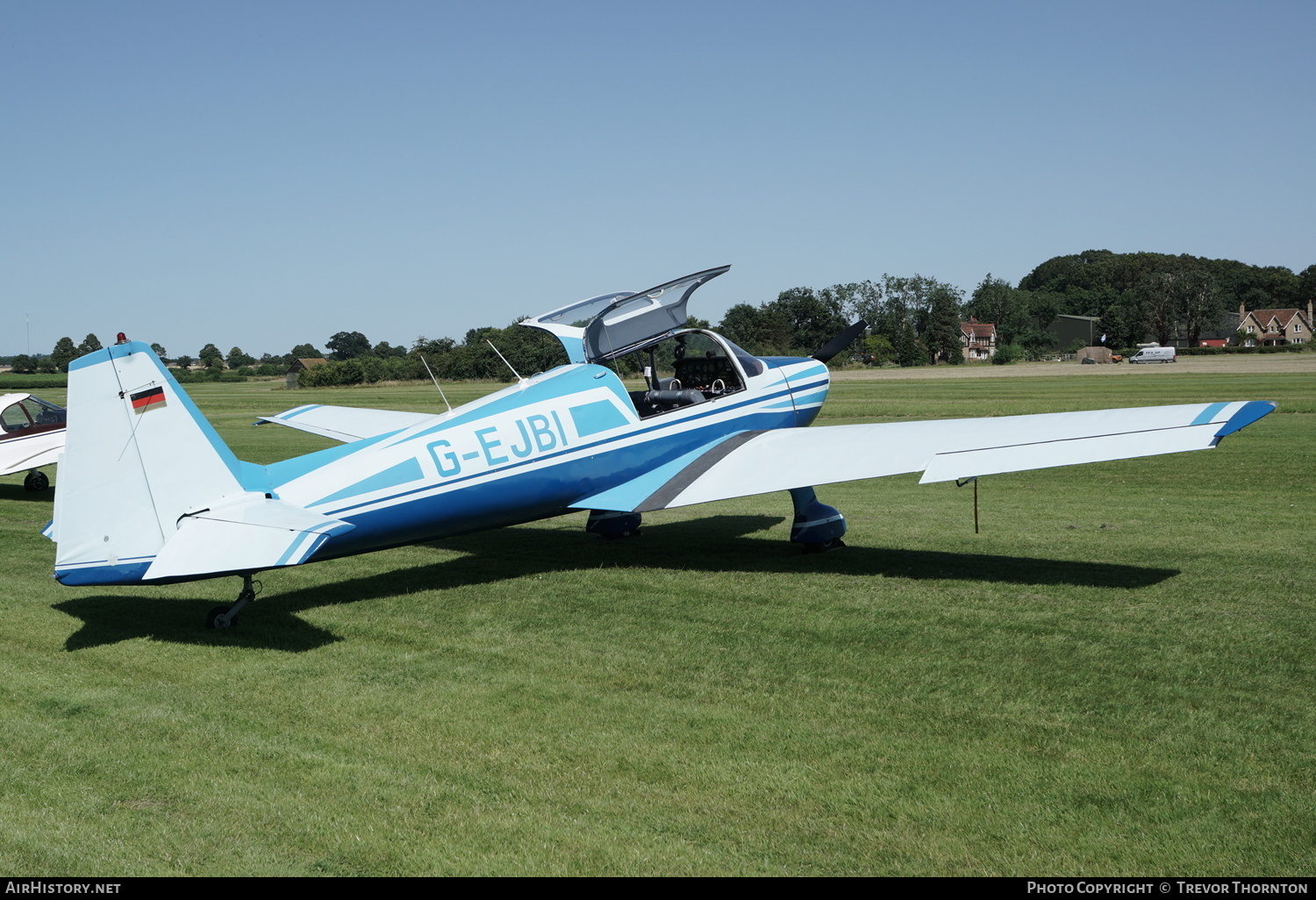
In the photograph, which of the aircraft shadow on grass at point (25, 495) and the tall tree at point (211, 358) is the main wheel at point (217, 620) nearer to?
the aircraft shadow on grass at point (25, 495)

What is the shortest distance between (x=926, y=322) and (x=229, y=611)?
111365mm

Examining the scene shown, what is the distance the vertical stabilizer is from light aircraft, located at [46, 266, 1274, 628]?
0.01m

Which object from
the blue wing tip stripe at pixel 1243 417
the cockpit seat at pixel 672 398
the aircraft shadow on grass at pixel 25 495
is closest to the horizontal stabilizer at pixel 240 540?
the cockpit seat at pixel 672 398

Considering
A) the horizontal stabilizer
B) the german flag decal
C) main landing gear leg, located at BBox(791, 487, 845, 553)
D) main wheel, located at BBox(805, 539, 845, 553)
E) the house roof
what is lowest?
main wheel, located at BBox(805, 539, 845, 553)

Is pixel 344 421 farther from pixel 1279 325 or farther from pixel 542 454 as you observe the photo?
pixel 1279 325

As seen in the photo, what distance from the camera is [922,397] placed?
127ft

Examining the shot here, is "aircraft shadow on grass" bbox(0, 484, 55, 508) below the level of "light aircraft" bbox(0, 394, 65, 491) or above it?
below

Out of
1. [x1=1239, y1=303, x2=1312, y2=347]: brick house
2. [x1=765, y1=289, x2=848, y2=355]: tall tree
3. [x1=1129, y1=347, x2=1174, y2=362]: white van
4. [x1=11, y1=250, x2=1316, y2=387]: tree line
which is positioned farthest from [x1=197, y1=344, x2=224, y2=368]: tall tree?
[x1=1239, y1=303, x2=1312, y2=347]: brick house

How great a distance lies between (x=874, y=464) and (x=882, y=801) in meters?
4.58

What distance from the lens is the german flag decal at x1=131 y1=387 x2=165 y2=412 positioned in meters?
6.64

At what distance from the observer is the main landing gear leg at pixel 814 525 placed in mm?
9992

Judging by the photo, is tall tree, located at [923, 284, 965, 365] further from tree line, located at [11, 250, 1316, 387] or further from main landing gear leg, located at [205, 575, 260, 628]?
main landing gear leg, located at [205, 575, 260, 628]

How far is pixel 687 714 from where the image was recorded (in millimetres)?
5406

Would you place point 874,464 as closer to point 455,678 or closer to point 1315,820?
point 455,678
